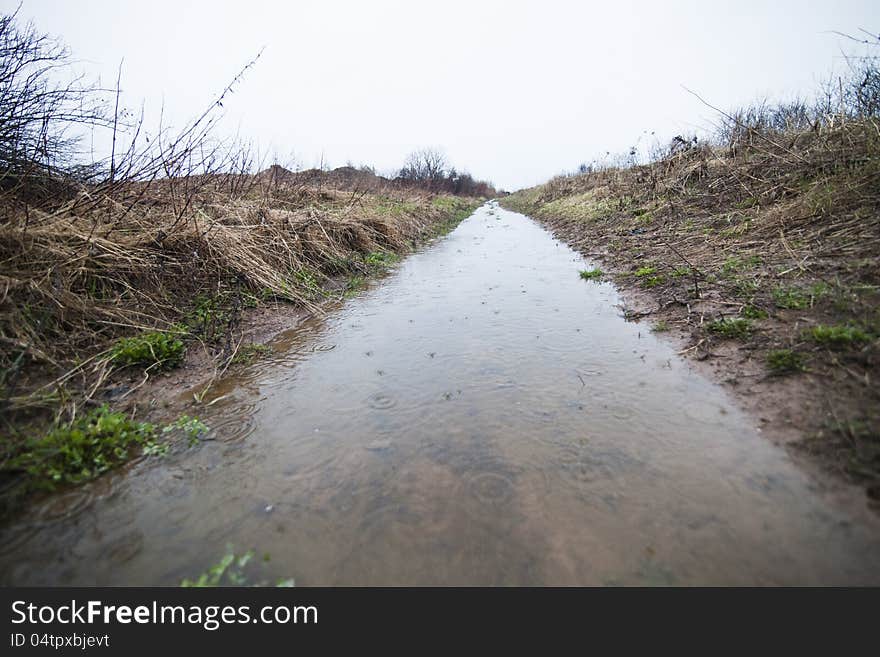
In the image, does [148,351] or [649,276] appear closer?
[148,351]

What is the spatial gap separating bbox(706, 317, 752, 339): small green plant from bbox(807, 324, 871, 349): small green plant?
516 millimetres

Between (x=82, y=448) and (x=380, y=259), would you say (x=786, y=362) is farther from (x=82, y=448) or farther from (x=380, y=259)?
(x=380, y=259)

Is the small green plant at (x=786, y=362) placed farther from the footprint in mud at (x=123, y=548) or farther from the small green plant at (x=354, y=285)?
the small green plant at (x=354, y=285)

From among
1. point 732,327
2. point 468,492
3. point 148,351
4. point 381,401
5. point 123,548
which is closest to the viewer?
point 123,548

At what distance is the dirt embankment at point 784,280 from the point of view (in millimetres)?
2123

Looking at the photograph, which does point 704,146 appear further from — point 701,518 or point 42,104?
point 42,104

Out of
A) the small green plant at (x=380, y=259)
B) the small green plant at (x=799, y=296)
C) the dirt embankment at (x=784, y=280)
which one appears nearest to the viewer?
the dirt embankment at (x=784, y=280)

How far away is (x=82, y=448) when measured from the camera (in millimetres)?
2088

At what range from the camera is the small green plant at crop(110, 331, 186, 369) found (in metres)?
2.97

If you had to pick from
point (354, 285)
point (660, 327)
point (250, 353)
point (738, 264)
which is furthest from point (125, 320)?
point (738, 264)

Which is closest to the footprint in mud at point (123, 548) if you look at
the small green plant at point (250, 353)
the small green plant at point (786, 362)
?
the small green plant at point (250, 353)

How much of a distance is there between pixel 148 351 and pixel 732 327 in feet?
15.6

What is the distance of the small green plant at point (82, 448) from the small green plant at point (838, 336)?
4.22 metres

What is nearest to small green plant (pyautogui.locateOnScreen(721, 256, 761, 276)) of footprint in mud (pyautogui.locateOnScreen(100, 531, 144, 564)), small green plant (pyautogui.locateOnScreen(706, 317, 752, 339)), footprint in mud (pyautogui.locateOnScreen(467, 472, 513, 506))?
small green plant (pyautogui.locateOnScreen(706, 317, 752, 339))
